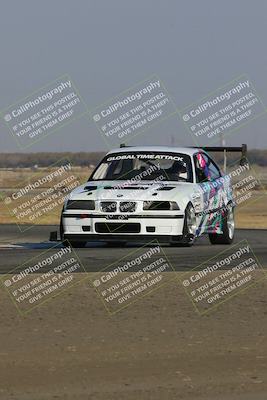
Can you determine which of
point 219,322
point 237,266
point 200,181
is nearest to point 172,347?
point 219,322

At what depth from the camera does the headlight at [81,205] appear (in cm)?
1623

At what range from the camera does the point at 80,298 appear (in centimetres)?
1052

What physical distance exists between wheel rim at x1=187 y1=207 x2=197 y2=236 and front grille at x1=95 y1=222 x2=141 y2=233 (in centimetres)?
80

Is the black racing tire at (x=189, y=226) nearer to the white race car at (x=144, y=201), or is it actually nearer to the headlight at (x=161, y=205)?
the white race car at (x=144, y=201)

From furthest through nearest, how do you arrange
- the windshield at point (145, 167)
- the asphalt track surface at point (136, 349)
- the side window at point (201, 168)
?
the side window at point (201, 168) < the windshield at point (145, 167) < the asphalt track surface at point (136, 349)

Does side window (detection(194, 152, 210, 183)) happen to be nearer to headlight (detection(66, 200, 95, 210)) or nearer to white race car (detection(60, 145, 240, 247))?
white race car (detection(60, 145, 240, 247))

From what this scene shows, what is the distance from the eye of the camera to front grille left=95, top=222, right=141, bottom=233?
1622 cm

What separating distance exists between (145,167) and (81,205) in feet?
5.39

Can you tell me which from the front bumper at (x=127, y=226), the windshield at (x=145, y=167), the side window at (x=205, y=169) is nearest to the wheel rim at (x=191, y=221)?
the front bumper at (x=127, y=226)

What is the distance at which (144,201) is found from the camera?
16.2m

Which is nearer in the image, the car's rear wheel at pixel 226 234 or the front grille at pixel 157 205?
the front grille at pixel 157 205

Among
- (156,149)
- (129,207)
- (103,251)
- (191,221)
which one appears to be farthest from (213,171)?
(103,251)

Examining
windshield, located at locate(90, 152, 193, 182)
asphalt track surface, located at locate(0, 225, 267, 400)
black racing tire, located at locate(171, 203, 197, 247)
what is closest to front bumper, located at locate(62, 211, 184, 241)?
black racing tire, located at locate(171, 203, 197, 247)

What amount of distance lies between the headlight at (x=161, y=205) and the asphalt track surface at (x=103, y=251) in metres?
0.64
